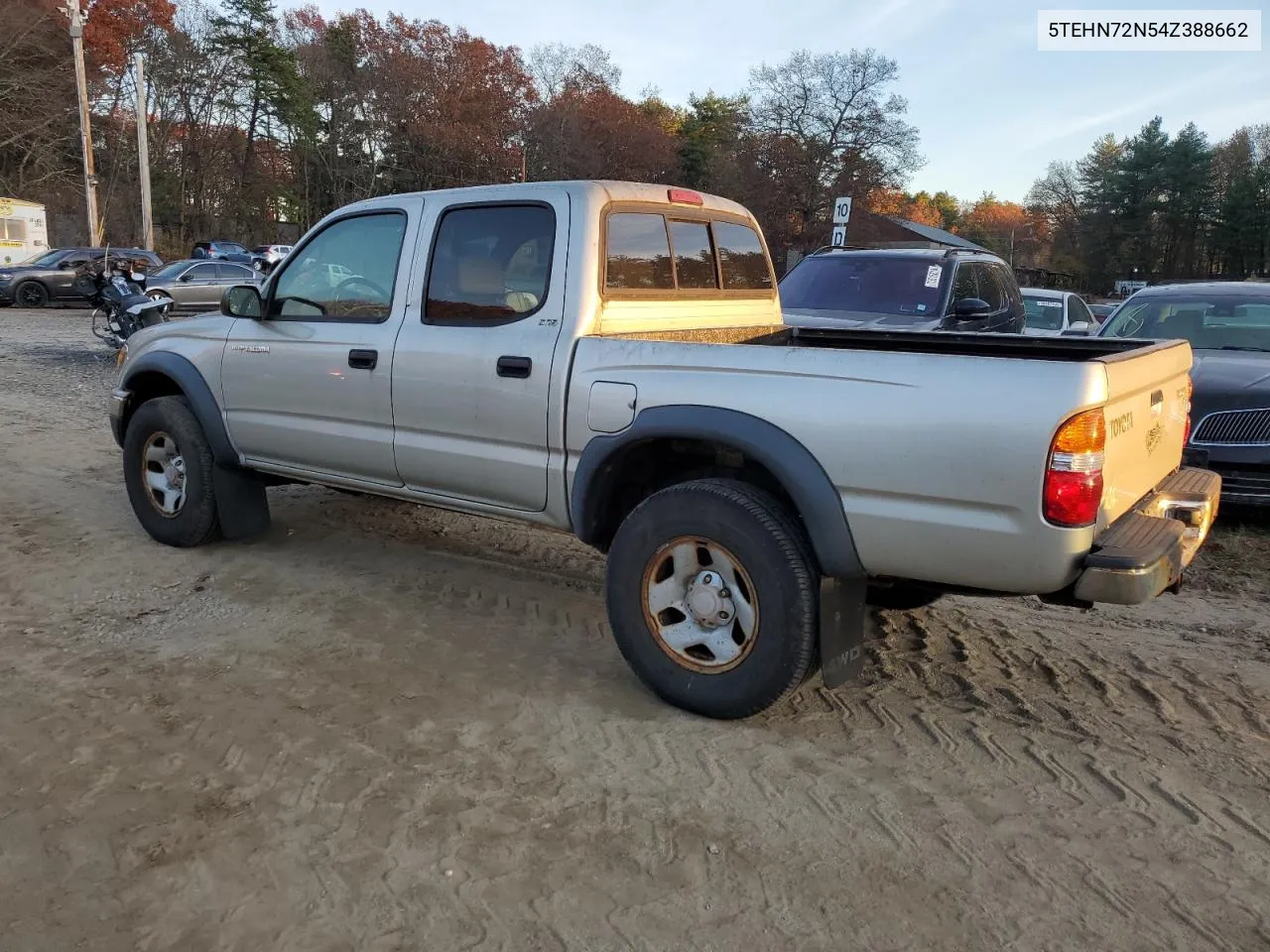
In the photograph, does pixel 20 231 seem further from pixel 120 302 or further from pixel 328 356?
pixel 328 356

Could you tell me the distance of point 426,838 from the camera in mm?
2902

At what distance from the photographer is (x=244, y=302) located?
512 cm

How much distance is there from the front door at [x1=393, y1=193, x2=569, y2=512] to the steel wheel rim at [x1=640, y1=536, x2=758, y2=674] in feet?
2.36

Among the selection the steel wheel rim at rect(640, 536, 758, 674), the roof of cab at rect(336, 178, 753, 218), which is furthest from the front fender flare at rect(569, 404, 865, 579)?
the roof of cab at rect(336, 178, 753, 218)

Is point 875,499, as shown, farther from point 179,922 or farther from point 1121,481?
point 179,922

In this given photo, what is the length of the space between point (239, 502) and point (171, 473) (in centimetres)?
47

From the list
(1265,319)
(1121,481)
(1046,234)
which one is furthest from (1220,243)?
(1121,481)

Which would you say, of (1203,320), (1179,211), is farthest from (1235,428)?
(1179,211)

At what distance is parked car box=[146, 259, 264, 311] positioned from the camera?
20875mm

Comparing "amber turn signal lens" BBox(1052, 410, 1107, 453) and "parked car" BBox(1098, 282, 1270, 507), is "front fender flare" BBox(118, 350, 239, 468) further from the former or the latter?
"parked car" BBox(1098, 282, 1270, 507)

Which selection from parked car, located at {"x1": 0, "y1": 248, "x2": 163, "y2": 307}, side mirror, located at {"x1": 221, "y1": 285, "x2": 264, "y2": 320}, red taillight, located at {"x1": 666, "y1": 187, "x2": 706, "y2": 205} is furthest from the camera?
parked car, located at {"x1": 0, "y1": 248, "x2": 163, "y2": 307}

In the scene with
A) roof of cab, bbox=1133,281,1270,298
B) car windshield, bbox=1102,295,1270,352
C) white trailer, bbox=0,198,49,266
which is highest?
white trailer, bbox=0,198,49,266

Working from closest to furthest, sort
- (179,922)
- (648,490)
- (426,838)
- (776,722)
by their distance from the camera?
1. (179,922)
2. (426,838)
3. (776,722)
4. (648,490)

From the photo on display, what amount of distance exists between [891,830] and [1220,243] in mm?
73020
